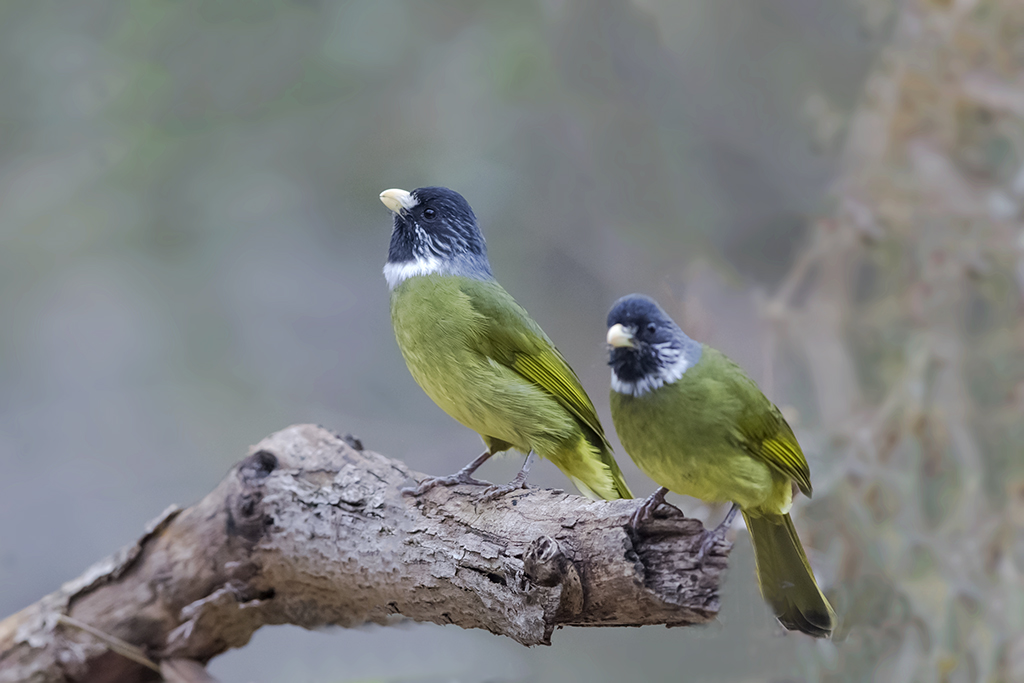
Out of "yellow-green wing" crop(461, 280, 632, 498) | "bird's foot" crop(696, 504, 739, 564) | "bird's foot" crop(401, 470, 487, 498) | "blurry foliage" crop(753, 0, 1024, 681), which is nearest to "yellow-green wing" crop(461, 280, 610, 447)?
"yellow-green wing" crop(461, 280, 632, 498)

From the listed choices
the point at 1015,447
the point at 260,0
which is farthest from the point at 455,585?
the point at 260,0

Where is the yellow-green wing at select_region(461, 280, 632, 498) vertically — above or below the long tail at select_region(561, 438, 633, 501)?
above

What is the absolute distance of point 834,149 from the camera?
10.6 feet

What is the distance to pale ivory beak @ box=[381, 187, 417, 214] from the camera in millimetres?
2412

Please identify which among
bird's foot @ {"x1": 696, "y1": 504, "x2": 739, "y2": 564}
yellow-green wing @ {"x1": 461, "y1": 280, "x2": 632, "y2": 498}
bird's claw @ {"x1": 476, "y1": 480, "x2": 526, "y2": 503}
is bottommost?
bird's foot @ {"x1": 696, "y1": 504, "x2": 739, "y2": 564}

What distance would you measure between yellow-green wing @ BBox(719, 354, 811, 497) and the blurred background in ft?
2.64

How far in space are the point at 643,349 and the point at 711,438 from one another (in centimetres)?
25

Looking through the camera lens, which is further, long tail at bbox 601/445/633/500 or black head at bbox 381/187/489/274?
black head at bbox 381/187/489/274

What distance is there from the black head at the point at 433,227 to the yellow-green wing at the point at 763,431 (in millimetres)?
920

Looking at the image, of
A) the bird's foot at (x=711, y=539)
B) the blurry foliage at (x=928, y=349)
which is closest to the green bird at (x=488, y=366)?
the bird's foot at (x=711, y=539)

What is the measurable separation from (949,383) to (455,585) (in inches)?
86.6

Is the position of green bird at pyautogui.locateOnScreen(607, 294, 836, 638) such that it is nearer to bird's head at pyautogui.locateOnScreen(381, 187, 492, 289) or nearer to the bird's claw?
the bird's claw

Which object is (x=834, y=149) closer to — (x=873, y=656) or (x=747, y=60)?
(x=747, y=60)

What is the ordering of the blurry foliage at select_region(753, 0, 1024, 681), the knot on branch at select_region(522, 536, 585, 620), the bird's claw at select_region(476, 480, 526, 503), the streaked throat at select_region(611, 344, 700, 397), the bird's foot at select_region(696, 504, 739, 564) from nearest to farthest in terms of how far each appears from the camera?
the bird's foot at select_region(696, 504, 739, 564) → the knot on branch at select_region(522, 536, 585, 620) → the streaked throat at select_region(611, 344, 700, 397) → the bird's claw at select_region(476, 480, 526, 503) → the blurry foliage at select_region(753, 0, 1024, 681)
